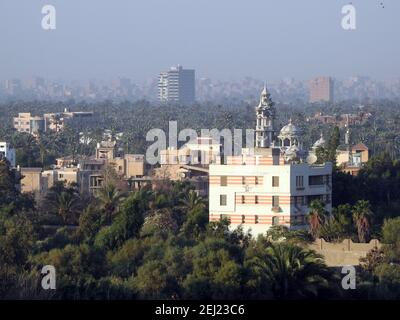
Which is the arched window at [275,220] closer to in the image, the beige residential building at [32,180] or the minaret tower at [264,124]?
the minaret tower at [264,124]

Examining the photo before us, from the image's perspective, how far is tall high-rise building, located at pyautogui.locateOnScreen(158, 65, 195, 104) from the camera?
172 metres

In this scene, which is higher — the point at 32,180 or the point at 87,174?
the point at 87,174

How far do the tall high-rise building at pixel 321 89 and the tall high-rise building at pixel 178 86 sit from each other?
41.8 ft

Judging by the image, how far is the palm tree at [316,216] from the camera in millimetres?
35125

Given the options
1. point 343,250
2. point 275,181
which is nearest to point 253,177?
point 275,181

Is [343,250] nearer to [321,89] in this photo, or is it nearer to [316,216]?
[316,216]

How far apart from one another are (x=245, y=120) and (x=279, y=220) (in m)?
61.1

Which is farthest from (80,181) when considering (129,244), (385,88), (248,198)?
(385,88)

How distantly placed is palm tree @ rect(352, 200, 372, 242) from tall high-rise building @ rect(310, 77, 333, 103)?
138844 millimetres

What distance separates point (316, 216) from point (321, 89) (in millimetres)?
141777

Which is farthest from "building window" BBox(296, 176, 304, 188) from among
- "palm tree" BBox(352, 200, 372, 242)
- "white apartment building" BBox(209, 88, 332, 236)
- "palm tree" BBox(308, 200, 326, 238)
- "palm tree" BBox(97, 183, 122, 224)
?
"palm tree" BBox(97, 183, 122, 224)

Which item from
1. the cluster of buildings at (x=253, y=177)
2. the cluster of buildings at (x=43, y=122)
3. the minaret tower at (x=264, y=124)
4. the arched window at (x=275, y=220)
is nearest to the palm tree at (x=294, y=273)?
the cluster of buildings at (x=253, y=177)

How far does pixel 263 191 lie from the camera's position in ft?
123
